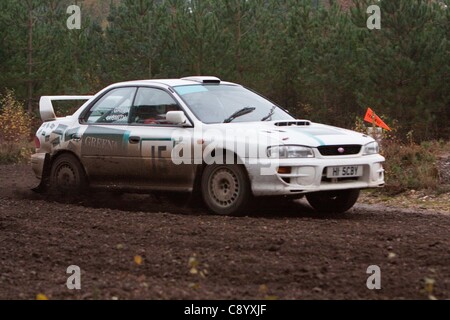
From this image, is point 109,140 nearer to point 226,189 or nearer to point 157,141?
point 157,141

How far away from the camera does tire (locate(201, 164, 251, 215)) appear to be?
32.4ft

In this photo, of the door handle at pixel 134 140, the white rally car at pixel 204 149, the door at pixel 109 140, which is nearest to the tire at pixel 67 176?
the white rally car at pixel 204 149

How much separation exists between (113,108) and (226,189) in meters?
2.10

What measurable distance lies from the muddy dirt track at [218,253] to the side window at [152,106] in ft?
3.56

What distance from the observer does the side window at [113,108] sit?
438 inches

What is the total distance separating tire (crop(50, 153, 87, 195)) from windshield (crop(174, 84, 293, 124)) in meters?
1.68

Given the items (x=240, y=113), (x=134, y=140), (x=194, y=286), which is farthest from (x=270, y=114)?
(x=194, y=286)

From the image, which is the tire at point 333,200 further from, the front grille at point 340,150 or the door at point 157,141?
the door at point 157,141

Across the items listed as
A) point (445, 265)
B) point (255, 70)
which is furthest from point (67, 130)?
point (255, 70)

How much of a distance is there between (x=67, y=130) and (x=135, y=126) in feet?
3.72

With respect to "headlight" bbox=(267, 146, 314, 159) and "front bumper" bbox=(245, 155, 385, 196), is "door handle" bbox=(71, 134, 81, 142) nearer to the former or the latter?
"front bumper" bbox=(245, 155, 385, 196)

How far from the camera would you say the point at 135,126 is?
10898mm

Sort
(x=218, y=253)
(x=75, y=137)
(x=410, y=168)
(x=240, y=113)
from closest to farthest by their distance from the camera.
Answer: (x=218, y=253) < (x=240, y=113) < (x=75, y=137) < (x=410, y=168)

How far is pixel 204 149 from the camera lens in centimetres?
1016
